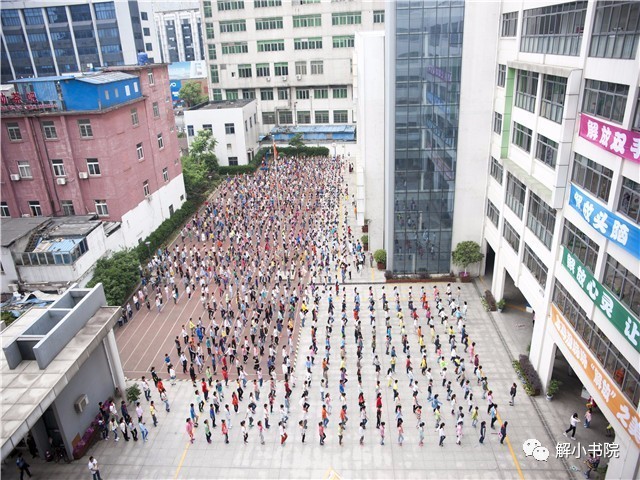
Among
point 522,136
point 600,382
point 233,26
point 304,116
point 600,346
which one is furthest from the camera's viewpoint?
point 304,116

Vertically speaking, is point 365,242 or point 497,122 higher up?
point 497,122

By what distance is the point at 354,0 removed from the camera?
57469 mm

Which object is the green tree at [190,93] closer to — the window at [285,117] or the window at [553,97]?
the window at [285,117]

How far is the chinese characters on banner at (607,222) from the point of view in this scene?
13.9 m

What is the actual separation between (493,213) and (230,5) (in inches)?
1835

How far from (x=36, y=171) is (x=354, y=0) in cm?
4254

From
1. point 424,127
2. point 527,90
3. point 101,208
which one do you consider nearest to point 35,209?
point 101,208

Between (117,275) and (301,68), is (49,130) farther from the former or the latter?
(301,68)

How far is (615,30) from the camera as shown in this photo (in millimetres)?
14898

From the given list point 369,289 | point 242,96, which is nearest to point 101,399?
point 369,289

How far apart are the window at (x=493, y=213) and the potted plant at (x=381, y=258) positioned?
6.92 meters

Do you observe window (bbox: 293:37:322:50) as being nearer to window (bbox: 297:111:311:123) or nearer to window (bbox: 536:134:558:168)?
window (bbox: 297:111:311:123)

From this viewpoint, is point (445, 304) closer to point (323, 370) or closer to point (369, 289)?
point (369, 289)

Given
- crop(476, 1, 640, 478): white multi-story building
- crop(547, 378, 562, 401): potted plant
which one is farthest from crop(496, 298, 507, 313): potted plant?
crop(547, 378, 562, 401): potted plant
